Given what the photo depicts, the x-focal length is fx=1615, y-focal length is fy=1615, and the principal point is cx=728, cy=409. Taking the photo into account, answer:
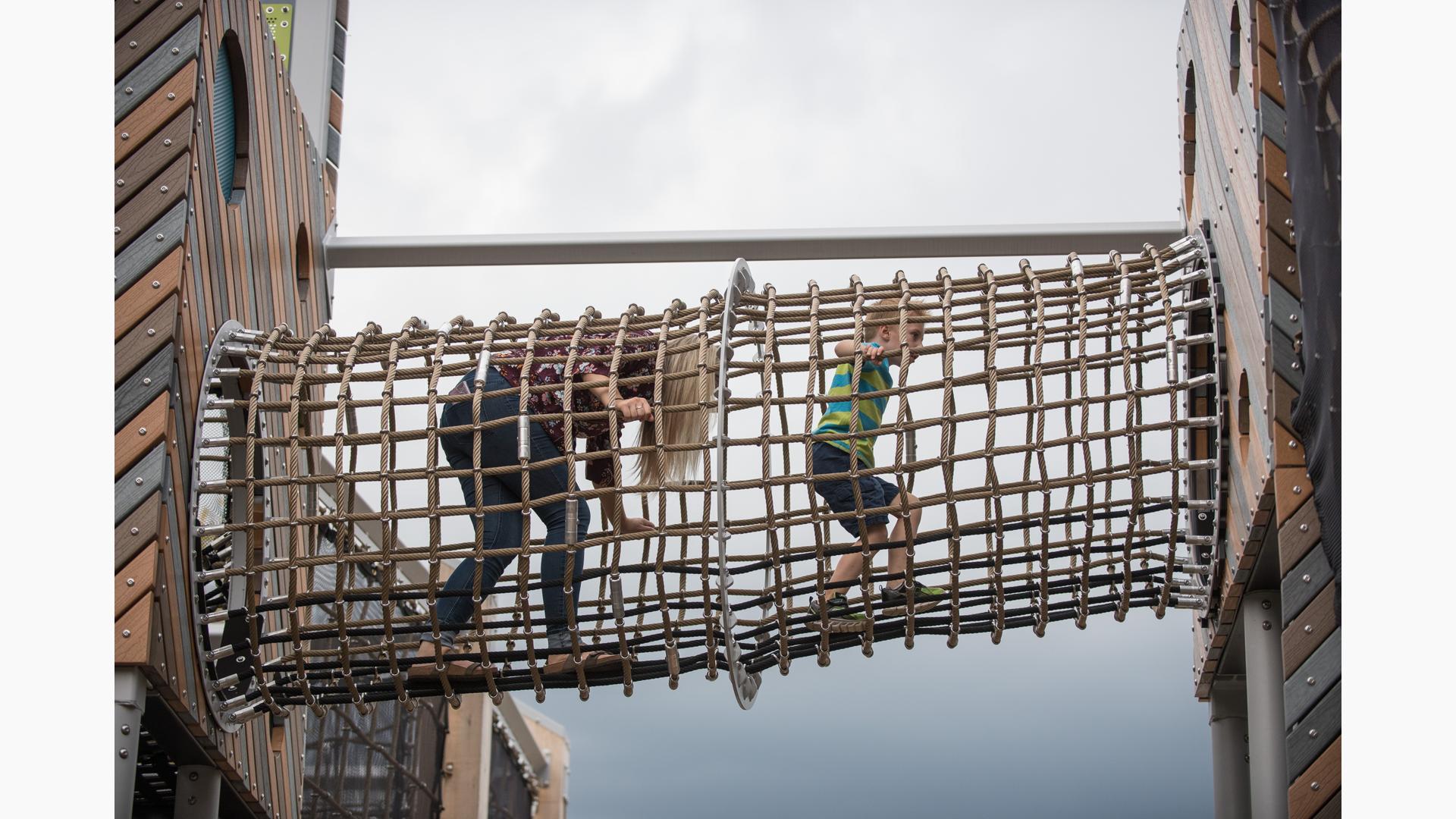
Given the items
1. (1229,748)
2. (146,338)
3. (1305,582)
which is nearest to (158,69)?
(146,338)

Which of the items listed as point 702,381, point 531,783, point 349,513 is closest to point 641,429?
point 702,381

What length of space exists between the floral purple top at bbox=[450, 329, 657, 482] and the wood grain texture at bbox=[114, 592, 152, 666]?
1043mm

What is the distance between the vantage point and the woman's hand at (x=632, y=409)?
4.47m

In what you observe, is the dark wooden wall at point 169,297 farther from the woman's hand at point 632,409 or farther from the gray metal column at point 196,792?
the woman's hand at point 632,409

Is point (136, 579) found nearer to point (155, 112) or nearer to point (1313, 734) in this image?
point (155, 112)

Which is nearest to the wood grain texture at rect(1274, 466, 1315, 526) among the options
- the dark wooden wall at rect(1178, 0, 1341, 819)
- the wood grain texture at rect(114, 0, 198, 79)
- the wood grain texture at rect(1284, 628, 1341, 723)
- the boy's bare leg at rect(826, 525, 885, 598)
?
the dark wooden wall at rect(1178, 0, 1341, 819)

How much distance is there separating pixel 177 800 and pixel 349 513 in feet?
4.63

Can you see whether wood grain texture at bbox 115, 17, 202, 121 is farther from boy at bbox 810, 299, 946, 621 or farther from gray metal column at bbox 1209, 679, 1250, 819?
gray metal column at bbox 1209, 679, 1250, 819

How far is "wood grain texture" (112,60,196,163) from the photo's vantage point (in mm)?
4641

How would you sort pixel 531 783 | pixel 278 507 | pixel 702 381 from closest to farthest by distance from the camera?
pixel 702 381 → pixel 278 507 → pixel 531 783

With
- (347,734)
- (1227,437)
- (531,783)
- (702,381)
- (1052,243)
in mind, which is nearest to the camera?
(702,381)

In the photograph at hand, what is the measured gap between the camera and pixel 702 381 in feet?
14.6

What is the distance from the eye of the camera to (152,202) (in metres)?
4.64

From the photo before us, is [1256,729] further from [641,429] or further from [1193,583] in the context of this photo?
[641,429]
